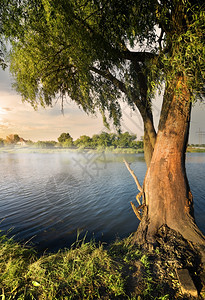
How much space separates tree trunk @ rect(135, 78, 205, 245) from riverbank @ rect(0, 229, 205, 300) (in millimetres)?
822

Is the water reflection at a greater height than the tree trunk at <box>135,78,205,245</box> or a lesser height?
lesser

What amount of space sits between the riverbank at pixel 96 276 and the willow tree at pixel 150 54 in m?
0.95

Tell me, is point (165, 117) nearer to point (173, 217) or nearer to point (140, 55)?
point (140, 55)

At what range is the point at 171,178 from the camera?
406 cm

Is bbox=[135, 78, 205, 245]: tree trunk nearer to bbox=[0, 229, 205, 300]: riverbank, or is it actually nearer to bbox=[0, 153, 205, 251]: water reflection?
bbox=[0, 229, 205, 300]: riverbank

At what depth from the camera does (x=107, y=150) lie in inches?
2340

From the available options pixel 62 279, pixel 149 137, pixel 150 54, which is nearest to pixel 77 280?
pixel 62 279

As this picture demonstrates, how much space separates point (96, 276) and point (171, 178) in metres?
2.78

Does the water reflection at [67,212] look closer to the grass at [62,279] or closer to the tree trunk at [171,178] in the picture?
the tree trunk at [171,178]

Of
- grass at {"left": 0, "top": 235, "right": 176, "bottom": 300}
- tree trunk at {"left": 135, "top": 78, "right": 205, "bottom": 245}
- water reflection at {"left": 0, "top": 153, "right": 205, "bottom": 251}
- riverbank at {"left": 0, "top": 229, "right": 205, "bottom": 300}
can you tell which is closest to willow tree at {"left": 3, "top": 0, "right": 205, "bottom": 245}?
tree trunk at {"left": 135, "top": 78, "right": 205, "bottom": 245}

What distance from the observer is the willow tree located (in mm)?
3473

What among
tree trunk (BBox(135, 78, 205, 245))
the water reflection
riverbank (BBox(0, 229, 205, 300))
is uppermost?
tree trunk (BBox(135, 78, 205, 245))

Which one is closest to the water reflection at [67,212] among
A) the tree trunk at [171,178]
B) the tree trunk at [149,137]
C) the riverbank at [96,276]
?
the tree trunk at [171,178]

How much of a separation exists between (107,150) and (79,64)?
55.0 meters
